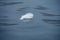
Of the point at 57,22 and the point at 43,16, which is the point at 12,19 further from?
the point at 57,22

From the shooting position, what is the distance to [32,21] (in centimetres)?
273

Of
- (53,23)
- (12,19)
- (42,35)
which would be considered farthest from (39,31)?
(12,19)

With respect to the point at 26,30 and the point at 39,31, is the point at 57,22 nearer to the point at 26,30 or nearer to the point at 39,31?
the point at 39,31

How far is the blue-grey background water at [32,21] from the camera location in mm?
2719

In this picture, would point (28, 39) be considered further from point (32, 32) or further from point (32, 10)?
point (32, 10)

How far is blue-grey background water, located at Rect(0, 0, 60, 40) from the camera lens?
272 cm

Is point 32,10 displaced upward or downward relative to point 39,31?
upward

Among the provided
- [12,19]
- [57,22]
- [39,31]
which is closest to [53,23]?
[57,22]

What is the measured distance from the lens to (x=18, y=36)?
2.76m

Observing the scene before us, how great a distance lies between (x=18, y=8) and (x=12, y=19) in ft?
0.64

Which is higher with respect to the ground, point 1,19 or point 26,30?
point 1,19

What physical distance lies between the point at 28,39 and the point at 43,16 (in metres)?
0.42

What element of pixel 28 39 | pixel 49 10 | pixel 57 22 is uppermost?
pixel 49 10

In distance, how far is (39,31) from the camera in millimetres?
2732
